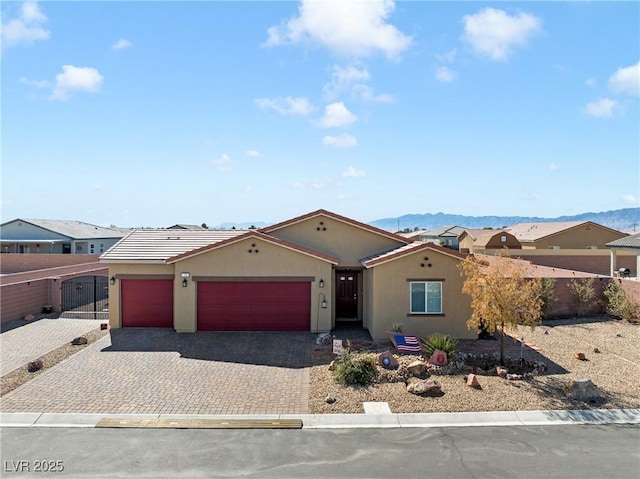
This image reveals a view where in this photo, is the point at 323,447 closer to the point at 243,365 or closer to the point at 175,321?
the point at 243,365

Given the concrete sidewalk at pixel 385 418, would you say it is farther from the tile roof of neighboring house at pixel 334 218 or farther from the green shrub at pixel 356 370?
the tile roof of neighboring house at pixel 334 218

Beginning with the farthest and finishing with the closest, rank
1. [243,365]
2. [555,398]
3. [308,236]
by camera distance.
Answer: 1. [308,236]
2. [243,365]
3. [555,398]

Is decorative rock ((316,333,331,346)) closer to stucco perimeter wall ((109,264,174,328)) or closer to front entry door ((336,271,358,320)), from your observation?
front entry door ((336,271,358,320))

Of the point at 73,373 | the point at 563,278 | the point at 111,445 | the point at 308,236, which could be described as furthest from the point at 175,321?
the point at 563,278

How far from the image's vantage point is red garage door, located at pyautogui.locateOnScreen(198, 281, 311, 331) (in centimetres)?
1922

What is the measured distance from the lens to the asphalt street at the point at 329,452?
870cm

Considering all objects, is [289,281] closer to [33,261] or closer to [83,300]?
[83,300]

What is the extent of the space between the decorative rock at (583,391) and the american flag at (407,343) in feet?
15.9

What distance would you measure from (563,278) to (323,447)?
18.0 meters

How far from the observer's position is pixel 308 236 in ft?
68.3

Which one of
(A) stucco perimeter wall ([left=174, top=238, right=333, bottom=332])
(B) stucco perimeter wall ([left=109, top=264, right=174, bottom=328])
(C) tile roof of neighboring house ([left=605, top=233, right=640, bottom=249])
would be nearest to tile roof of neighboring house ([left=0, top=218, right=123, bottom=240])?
(B) stucco perimeter wall ([left=109, top=264, right=174, bottom=328])

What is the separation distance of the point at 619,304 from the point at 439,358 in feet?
42.0

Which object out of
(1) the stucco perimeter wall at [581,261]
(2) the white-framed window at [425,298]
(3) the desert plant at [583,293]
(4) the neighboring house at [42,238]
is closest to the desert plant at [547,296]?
(3) the desert plant at [583,293]

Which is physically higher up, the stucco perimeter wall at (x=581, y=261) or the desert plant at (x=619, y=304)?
the stucco perimeter wall at (x=581, y=261)
